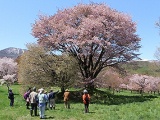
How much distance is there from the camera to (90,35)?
44750 millimetres

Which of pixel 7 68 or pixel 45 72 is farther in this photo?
pixel 7 68

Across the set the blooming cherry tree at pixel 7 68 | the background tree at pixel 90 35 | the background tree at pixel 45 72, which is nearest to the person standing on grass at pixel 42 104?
the background tree at pixel 45 72

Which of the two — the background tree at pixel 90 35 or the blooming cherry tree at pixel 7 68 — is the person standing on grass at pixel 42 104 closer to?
the background tree at pixel 90 35

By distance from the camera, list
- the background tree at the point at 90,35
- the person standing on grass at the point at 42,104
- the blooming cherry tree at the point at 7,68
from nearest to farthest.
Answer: the person standing on grass at the point at 42,104
the background tree at the point at 90,35
the blooming cherry tree at the point at 7,68

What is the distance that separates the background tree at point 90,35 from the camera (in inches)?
1757

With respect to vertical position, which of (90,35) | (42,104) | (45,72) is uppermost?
(90,35)

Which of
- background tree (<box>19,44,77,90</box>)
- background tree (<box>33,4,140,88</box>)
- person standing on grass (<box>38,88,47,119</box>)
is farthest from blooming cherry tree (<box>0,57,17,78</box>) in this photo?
person standing on grass (<box>38,88,47,119</box>)

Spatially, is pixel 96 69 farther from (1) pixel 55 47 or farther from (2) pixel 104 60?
(1) pixel 55 47

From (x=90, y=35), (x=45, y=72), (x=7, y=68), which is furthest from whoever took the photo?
(x=7, y=68)

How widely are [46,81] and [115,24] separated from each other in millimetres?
14631

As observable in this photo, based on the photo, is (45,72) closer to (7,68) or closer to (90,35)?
(90,35)

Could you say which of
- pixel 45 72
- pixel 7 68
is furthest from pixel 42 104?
pixel 7 68

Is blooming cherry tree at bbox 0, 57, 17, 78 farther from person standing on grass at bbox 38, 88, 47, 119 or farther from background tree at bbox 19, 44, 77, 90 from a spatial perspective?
person standing on grass at bbox 38, 88, 47, 119

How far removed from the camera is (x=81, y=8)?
157ft
